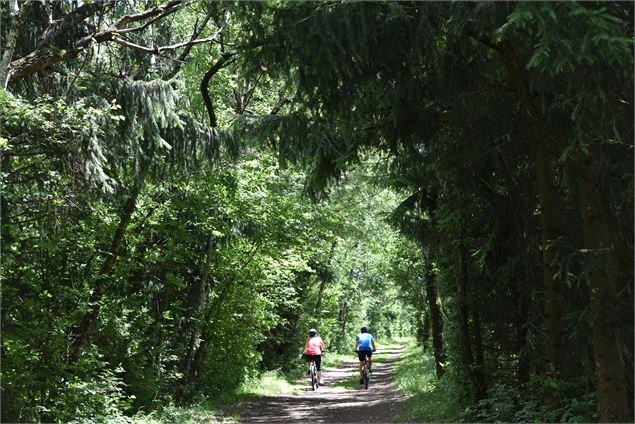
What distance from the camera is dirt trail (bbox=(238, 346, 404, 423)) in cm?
1434

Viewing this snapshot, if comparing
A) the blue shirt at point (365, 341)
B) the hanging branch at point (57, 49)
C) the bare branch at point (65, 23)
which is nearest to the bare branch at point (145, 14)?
the hanging branch at point (57, 49)

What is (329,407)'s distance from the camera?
16422mm

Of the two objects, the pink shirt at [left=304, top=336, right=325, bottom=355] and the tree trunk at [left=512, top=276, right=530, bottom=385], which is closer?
the tree trunk at [left=512, top=276, right=530, bottom=385]

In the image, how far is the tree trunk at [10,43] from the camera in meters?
8.37

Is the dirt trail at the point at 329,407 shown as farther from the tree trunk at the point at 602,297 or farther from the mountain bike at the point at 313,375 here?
the tree trunk at the point at 602,297

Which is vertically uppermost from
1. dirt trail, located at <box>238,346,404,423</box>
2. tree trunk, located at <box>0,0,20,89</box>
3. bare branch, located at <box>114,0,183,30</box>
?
bare branch, located at <box>114,0,183,30</box>

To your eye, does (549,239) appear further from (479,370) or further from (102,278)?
(102,278)

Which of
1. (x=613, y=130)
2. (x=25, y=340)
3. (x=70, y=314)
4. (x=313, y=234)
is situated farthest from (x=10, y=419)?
(x=313, y=234)

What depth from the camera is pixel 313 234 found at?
18.8 metres

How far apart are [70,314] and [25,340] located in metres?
0.95

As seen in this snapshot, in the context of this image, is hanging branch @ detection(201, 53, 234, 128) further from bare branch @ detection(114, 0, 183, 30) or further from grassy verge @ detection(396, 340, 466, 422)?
grassy verge @ detection(396, 340, 466, 422)

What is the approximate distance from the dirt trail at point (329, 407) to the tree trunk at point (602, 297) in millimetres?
7450

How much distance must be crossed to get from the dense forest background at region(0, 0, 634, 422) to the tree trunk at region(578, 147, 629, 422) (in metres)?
0.02

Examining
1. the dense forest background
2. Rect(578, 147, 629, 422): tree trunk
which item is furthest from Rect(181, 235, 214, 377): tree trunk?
Rect(578, 147, 629, 422): tree trunk
